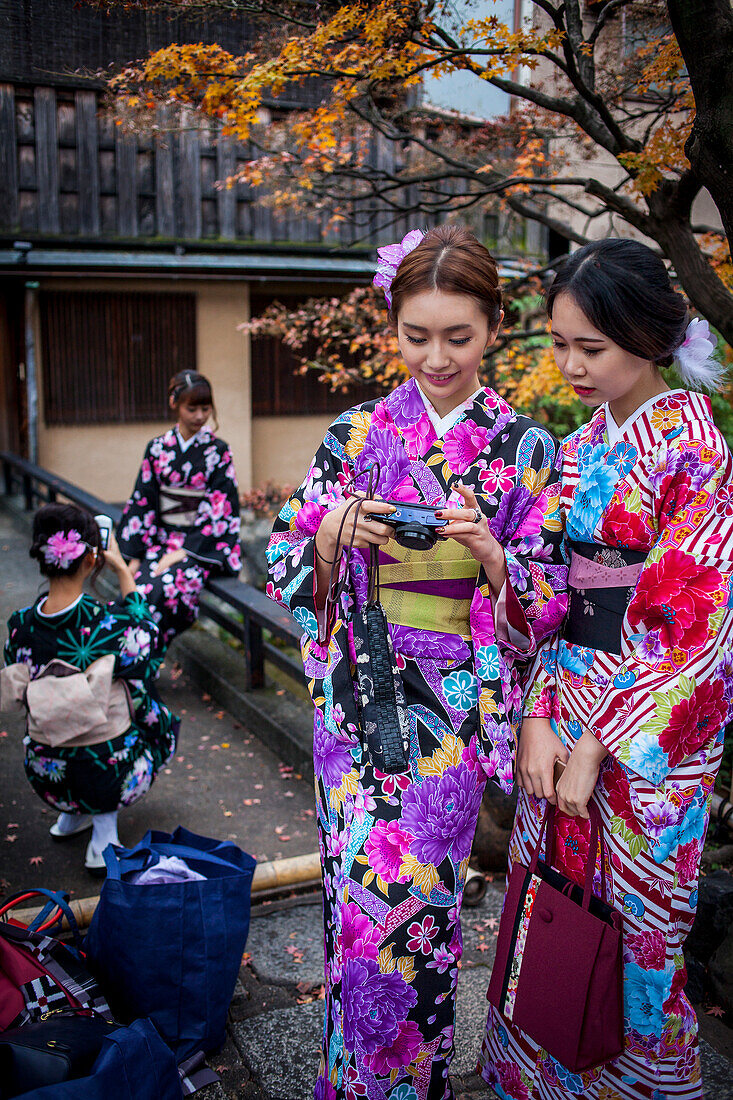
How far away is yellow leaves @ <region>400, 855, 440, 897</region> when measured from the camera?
205 cm

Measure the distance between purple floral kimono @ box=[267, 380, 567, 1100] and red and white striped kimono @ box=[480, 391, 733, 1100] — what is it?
0.12 meters

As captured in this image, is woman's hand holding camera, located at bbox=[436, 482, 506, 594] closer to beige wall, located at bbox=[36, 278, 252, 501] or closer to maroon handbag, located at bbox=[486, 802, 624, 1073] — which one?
maroon handbag, located at bbox=[486, 802, 624, 1073]

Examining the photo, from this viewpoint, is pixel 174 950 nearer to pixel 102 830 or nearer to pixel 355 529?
pixel 102 830

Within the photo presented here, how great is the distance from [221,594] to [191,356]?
6768 mm

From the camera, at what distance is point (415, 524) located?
1847 mm

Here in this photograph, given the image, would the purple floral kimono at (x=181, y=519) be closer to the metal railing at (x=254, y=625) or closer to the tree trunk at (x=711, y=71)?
the metal railing at (x=254, y=625)

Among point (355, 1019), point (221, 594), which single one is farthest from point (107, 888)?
point (221, 594)

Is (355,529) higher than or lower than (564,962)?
higher

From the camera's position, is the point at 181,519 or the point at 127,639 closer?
the point at 127,639

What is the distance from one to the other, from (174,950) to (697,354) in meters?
2.11

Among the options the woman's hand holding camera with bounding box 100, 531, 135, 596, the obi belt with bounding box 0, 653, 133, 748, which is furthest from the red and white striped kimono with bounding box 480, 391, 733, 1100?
the woman's hand holding camera with bounding box 100, 531, 135, 596

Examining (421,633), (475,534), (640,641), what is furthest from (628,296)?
(421,633)

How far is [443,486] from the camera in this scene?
84.9 inches

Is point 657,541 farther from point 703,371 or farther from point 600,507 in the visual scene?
point 703,371
